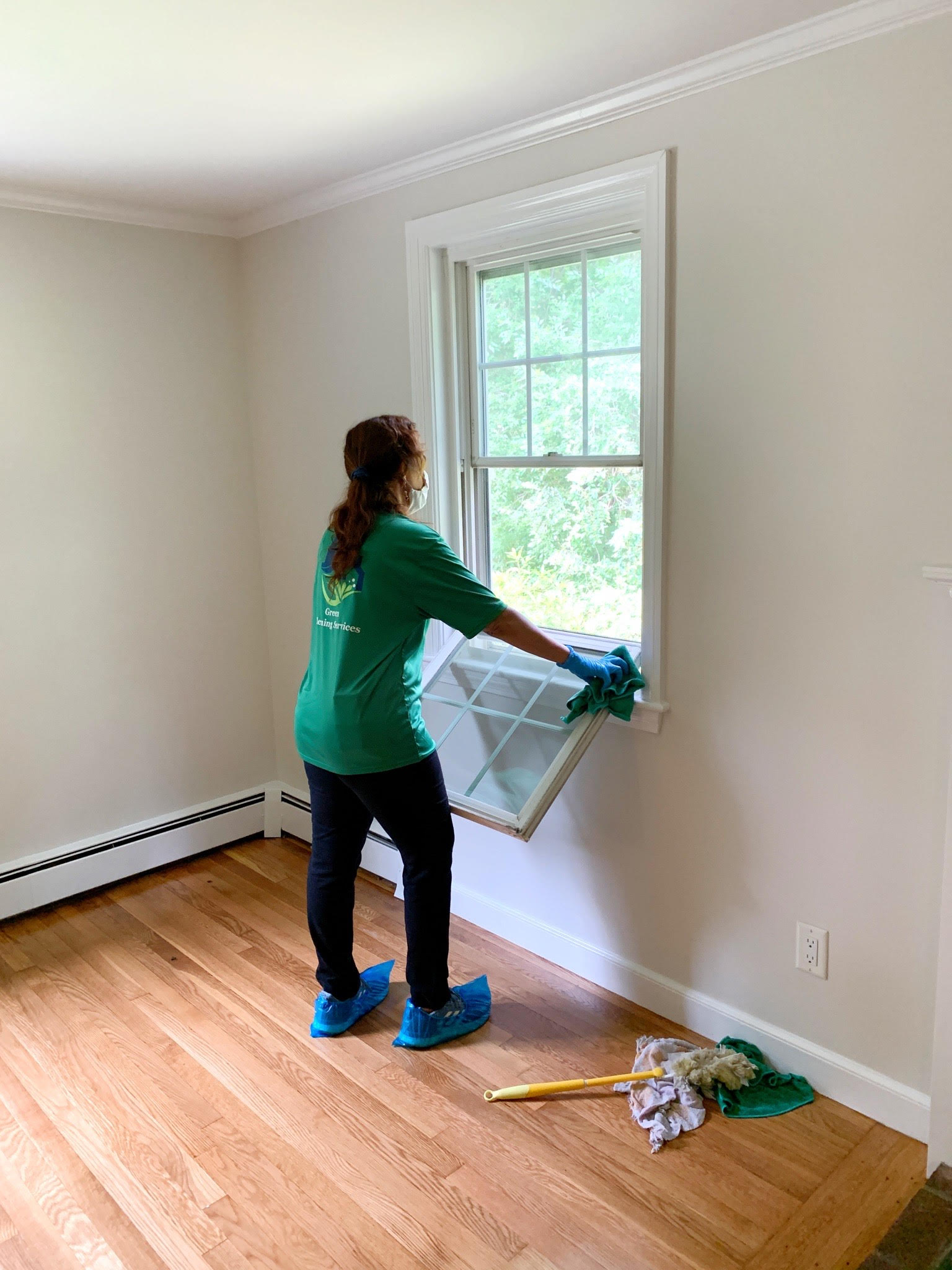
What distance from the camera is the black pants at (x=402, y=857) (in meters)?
2.46

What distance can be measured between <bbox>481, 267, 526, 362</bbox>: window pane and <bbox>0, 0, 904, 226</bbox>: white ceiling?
42 centimetres

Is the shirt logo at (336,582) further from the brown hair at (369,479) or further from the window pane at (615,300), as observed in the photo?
the window pane at (615,300)

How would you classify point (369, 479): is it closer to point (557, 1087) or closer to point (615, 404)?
point (615, 404)

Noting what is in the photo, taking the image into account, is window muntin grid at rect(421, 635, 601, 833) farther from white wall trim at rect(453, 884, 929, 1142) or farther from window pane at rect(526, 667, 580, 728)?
white wall trim at rect(453, 884, 929, 1142)

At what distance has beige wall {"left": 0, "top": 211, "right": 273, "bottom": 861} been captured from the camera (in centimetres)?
328

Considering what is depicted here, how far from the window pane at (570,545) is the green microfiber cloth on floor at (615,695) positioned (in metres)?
0.21

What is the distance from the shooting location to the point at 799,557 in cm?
222

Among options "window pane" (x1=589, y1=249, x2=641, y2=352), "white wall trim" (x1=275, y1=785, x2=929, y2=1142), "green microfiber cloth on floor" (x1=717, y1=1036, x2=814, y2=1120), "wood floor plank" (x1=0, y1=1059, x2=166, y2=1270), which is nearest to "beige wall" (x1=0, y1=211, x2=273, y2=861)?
"white wall trim" (x1=275, y1=785, x2=929, y2=1142)

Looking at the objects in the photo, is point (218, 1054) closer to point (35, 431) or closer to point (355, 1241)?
point (355, 1241)

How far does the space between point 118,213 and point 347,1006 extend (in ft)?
9.07

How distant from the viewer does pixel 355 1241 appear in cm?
196

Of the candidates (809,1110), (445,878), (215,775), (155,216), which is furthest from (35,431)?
(809,1110)

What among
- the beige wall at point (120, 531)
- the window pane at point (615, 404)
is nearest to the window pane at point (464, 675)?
the window pane at point (615, 404)

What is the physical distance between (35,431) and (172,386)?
0.55 m
